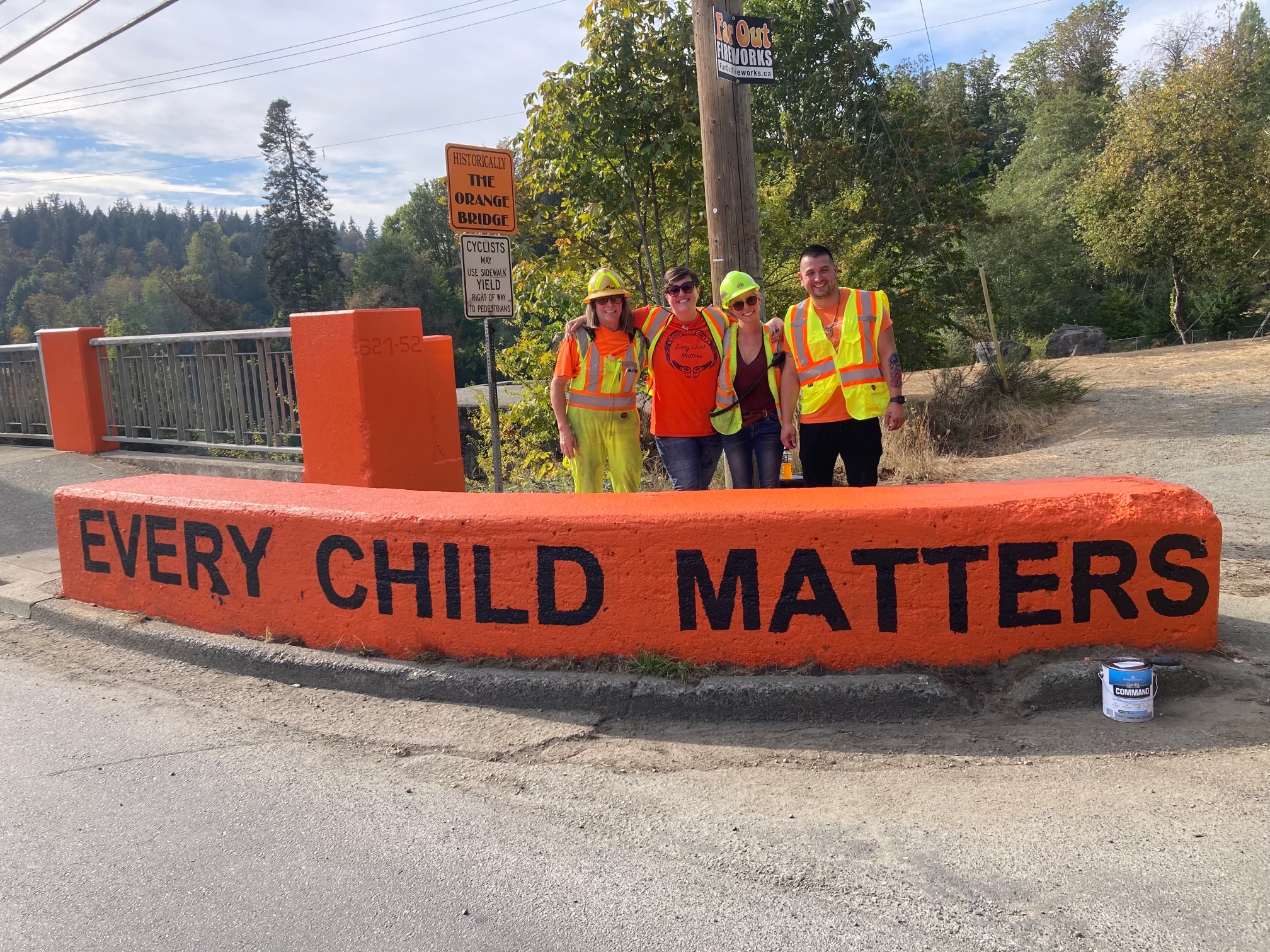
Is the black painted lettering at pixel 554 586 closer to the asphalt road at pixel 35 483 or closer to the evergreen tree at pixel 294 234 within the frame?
the asphalt road at pixel 35 483

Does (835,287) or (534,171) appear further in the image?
(534,171)

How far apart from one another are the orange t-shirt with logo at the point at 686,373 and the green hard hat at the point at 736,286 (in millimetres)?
177

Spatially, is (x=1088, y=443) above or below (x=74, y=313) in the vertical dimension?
below

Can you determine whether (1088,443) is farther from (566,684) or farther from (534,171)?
(566,684)

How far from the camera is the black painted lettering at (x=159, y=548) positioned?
209 inches

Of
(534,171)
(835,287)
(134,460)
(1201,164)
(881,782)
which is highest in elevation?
(1201,164)

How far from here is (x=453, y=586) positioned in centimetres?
451

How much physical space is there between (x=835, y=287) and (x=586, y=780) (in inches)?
118

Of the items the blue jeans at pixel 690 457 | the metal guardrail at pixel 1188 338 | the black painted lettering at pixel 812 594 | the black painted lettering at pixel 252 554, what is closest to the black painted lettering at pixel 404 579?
the black painted lettering at pixel 252 554

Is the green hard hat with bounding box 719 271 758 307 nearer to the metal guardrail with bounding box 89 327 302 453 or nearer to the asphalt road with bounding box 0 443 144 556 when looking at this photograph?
the metal guardrail with bounding box 89 327 302 453

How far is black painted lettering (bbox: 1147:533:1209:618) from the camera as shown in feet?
13.1

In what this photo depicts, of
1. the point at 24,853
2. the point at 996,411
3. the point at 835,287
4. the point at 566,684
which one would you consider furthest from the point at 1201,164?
the point at 24,853

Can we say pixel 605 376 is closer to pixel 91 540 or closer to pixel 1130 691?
pixel 1130 691

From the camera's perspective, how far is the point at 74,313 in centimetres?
9769
